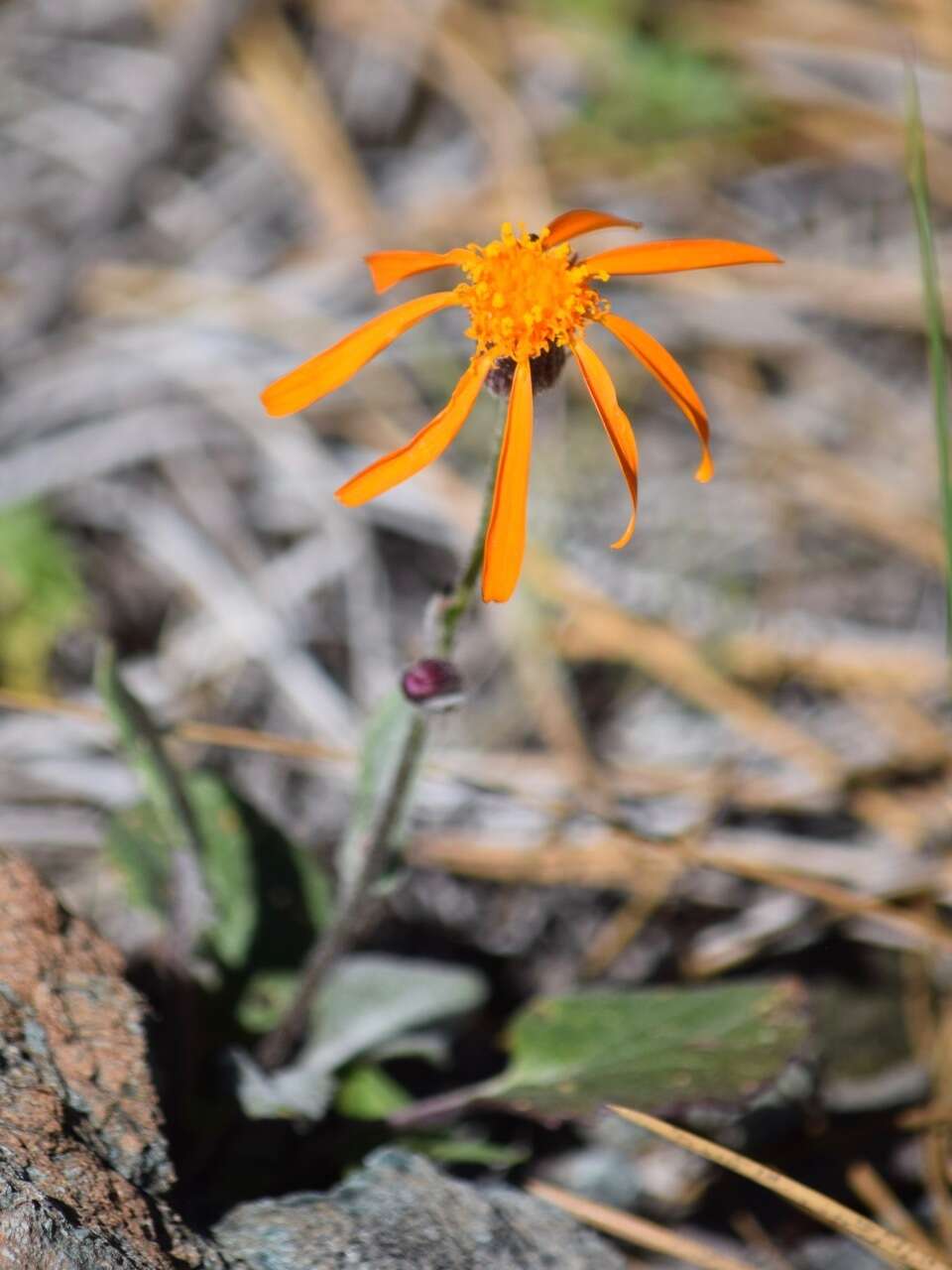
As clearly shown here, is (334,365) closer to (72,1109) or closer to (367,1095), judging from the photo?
(72,1109)

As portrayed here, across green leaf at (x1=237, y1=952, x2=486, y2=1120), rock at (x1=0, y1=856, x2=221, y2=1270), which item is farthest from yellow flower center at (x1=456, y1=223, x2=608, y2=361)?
green leaf at (x1=237, y1=952, x2=486, y2=1120)

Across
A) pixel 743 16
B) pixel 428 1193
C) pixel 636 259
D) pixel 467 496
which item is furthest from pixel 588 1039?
pixel 743 16

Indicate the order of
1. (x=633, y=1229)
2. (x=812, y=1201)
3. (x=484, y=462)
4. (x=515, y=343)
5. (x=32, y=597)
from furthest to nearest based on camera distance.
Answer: (x=484, y=462), (x=32, y=597), (x=633, y=1229), (x=812, y=1201), (x=515, y=343)

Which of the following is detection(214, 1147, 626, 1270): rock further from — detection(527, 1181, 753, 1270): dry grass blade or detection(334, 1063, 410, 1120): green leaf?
detection(334, 1063, 410, 1120): green leaf

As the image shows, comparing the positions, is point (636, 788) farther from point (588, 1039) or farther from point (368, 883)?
point (368, 883)

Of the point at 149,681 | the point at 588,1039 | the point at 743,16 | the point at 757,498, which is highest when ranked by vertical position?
the point at 743,16

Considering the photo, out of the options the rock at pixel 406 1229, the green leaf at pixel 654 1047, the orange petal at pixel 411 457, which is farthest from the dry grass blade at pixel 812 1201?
the orange petal at pixel 411 457

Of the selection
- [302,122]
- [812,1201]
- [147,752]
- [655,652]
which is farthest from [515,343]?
[302,122]

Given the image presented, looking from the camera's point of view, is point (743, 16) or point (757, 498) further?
point (743, 16)

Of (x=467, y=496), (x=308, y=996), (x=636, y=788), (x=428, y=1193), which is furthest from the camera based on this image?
(x=467, y=496)
